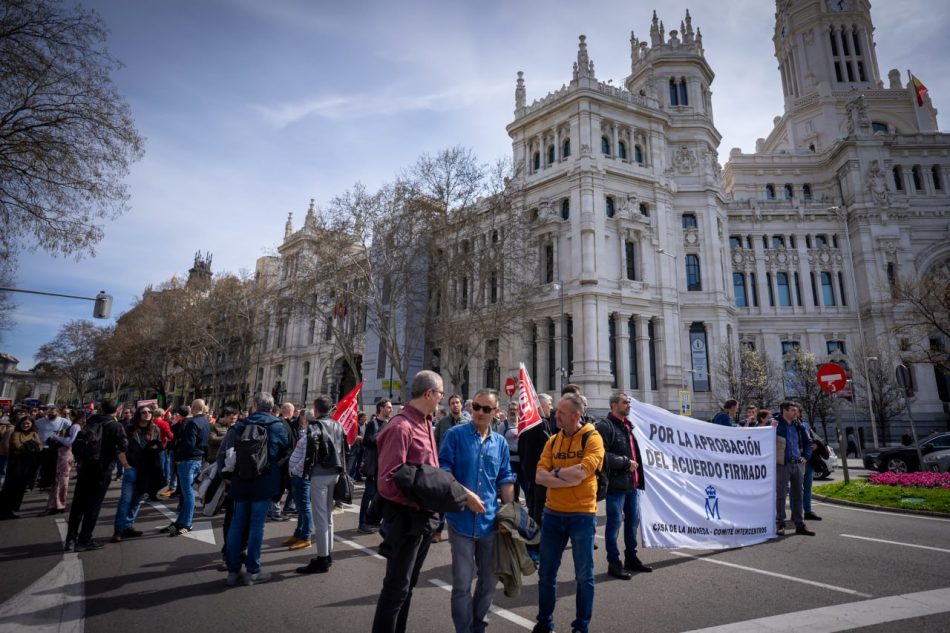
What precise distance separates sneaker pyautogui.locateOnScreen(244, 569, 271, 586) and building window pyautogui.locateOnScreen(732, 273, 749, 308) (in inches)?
1781

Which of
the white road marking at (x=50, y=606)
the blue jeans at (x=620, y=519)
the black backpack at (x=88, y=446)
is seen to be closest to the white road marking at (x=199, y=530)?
the white road marking at (x=50, y=606)

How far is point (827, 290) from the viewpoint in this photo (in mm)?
42219

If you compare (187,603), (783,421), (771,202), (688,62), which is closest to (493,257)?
(783,421)

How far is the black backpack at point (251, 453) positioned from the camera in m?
5.61

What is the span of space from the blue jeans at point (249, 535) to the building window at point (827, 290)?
49659 millimetres

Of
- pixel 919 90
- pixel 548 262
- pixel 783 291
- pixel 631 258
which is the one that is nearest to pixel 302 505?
pixel 548 262

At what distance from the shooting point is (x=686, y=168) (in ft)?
128

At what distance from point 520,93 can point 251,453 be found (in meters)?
Result: 41.6

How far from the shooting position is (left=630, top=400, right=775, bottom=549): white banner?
693 centimetres

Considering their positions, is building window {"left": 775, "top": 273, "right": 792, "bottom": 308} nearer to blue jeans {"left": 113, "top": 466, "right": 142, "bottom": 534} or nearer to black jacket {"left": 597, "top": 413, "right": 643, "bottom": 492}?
black jacket {"left": 597, "top": 413, "right": 643, "bottom": 492}

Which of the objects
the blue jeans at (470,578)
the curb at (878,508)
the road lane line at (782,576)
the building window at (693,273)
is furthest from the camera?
the building window at (693,273)

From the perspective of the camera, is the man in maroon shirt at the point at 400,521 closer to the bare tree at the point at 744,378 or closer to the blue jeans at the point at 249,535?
the blue jeans at the point at 249,535

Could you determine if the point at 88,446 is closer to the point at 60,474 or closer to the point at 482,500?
the point at 60,474

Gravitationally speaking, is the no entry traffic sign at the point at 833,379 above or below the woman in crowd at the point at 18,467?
above
